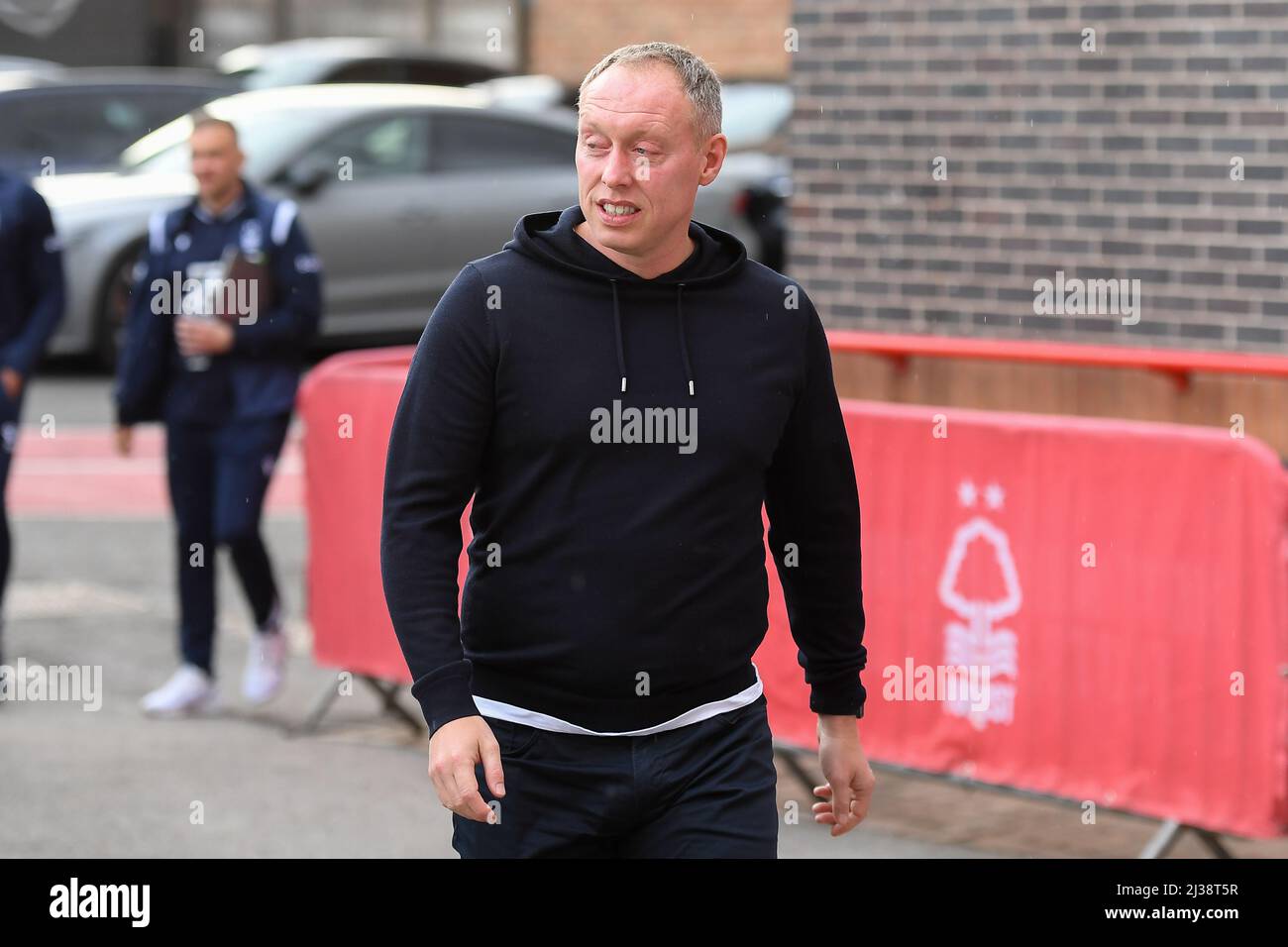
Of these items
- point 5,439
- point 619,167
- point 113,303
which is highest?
point 619,167

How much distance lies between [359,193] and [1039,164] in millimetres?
7232

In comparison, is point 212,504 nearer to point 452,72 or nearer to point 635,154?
point 635,154

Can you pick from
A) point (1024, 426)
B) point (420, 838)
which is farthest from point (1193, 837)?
point (420, 838)

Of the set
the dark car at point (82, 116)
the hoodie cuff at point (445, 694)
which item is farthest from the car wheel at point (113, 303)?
the hoodie cuff at point (445, 694)

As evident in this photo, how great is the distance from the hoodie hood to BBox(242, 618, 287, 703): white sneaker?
4.68 m

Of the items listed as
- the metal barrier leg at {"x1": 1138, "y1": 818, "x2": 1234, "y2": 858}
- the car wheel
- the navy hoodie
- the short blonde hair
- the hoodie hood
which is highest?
the short blonde hair

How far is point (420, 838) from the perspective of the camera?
6273 millimetres

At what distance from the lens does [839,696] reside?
3604mm

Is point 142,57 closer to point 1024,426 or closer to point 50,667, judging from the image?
point 50,667

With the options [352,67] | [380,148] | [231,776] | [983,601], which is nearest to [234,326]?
[231,776]

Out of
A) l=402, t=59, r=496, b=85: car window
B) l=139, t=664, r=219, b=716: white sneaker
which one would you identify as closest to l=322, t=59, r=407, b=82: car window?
l=402, t=59, r=496, b=85: car window

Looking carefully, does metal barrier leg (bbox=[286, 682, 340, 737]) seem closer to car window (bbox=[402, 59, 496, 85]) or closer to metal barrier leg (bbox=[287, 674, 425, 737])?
metal barrier leg (bbox=[287, 674, 425, 737])

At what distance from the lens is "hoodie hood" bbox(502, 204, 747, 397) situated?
10.8 ft

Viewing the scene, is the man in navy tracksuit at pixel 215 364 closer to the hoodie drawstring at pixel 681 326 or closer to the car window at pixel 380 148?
the hoodie drawstring at pixel 681 326
